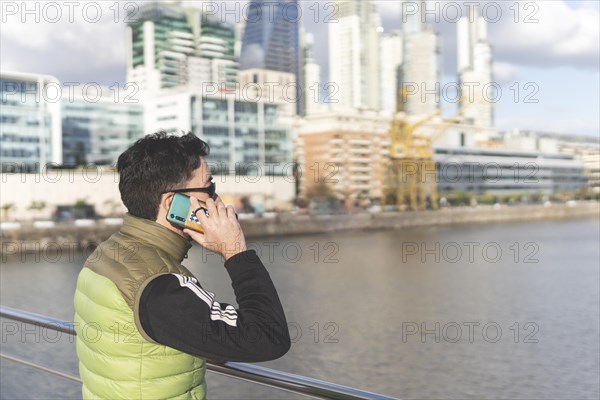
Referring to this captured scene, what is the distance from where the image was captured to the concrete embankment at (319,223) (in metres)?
28.8

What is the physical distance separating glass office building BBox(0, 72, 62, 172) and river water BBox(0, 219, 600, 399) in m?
12.1

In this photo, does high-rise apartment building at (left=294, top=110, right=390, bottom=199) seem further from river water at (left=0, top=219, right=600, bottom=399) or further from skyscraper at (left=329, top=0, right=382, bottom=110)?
skyscraper at (left=329, top=0, right=382, bottom=110)

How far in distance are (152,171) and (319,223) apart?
40.2m

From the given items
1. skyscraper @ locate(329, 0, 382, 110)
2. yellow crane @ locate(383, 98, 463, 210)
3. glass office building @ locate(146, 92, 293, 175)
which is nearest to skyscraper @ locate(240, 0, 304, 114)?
skyscraper @ locate(329, 0, 382, 110)

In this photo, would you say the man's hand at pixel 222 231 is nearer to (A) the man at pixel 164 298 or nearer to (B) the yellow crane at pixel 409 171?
(A) the man at pixel 164 298

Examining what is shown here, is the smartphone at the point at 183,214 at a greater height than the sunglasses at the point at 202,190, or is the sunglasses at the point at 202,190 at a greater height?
the sunglasses at the point at 202,190

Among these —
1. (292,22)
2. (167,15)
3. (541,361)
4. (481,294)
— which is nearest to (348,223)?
(481,294)

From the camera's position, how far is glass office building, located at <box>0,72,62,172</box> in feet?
125

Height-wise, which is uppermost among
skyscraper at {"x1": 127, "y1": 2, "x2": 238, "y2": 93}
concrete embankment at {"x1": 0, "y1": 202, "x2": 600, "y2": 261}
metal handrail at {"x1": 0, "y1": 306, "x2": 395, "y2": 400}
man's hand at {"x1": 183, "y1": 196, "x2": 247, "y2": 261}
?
skyscraper at {"x1": 127, "y1": 2, "x2": 238, "y2": 93}

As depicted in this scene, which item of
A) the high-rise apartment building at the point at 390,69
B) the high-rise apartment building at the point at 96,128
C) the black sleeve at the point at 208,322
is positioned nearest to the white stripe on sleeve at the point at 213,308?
the black sleeve at the point at 208,322

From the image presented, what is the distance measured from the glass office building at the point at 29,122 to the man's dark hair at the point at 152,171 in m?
38.3

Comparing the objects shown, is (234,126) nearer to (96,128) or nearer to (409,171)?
(96,128)

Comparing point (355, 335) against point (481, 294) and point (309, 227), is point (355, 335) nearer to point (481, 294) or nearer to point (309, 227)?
point (481, 294)

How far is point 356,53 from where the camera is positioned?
13712cm
